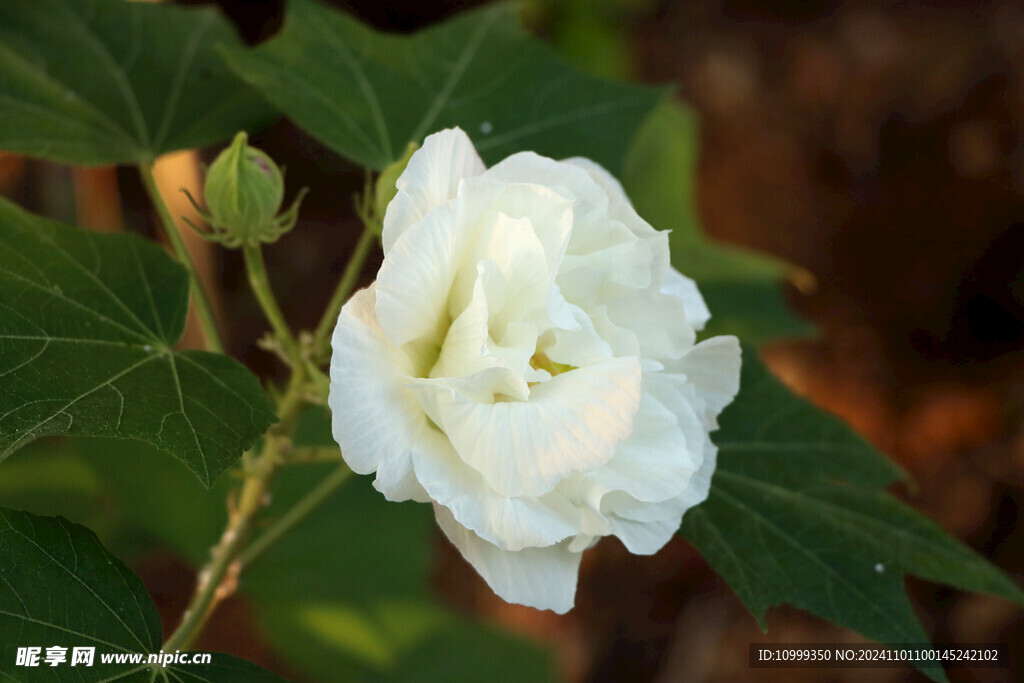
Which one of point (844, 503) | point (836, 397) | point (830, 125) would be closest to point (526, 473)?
point (844, 503)

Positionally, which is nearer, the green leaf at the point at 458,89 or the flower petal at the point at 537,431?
the flower petal at the point at 537,431

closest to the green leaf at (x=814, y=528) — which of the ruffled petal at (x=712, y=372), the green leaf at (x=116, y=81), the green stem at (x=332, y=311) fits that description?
the ruffled petal at (x=712, y=372)

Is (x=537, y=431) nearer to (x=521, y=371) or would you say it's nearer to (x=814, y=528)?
(x=521, y=371)

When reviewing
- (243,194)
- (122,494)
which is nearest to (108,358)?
(243,194)

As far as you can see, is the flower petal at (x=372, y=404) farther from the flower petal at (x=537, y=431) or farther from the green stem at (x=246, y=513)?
the green stem at (x=246, y=513)

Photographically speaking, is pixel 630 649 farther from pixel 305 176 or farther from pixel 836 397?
pixel 305 176

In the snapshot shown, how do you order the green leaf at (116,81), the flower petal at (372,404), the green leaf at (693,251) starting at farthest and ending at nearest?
the green leaf at (693,251), the green leaf at (116,81), the flower petal at (372,404)

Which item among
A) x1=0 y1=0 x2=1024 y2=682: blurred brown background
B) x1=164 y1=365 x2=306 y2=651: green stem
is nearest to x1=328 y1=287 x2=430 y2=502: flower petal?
x1=164 y1=365 x2=306 y2=651: green stem
